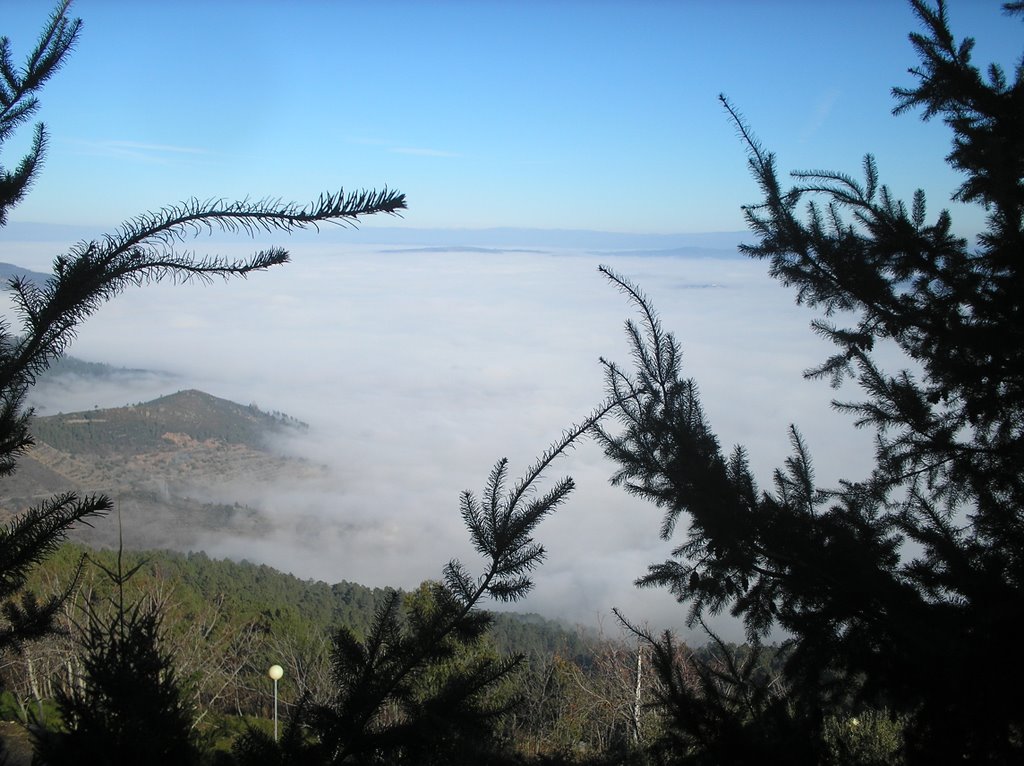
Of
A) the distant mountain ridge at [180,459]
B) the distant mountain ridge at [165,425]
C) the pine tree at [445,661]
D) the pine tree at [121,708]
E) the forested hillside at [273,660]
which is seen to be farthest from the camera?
the distant mountain ridge at [165,425]

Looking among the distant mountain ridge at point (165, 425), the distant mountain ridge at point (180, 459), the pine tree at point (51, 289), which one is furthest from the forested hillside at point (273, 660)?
the distant mountain ridge at point (165, 425)

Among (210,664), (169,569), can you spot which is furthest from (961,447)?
(169,569)

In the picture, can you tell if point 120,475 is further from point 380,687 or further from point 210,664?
point 380,687

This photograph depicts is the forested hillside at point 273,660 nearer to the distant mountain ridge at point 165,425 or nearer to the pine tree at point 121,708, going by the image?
the pine tree at point 121,708

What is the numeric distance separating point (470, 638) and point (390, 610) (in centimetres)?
35

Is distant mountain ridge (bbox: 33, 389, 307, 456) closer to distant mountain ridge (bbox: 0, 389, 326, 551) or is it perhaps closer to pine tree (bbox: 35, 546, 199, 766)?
distant mountain ridge (bbox: 0, 389, 326, 551)

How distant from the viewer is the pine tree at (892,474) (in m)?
2.86

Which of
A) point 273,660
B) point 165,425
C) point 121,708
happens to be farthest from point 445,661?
point 165,425

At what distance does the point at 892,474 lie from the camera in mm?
4074

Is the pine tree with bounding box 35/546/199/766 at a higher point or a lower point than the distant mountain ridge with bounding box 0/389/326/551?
higher

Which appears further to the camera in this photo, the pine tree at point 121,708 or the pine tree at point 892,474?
the pine tree at point 892,474

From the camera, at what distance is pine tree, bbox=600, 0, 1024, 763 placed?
9.39 ft

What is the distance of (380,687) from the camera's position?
100 inches

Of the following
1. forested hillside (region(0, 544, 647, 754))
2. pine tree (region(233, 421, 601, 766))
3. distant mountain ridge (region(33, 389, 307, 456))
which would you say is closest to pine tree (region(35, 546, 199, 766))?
pine tree (region(233, 421, 601, 766))
